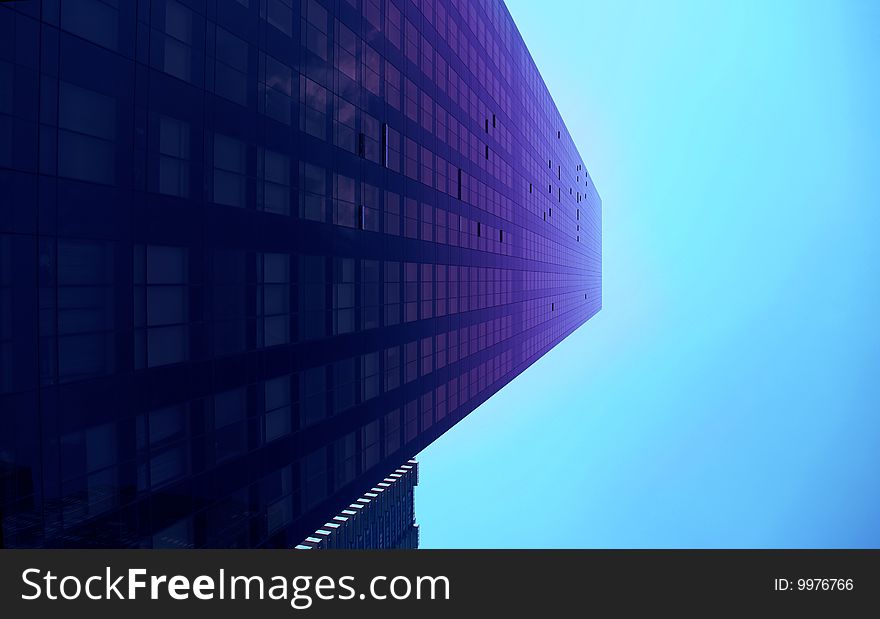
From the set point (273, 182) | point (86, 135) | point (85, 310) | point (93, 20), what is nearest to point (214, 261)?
point (273, 182)

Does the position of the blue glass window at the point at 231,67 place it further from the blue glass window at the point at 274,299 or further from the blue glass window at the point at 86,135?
the blue glass window at the point at 274,299

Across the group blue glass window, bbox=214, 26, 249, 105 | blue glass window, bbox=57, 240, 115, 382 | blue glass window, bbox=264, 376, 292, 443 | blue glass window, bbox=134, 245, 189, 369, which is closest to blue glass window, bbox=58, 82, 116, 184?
blue glass window, bbox=57, 240, 115, 382

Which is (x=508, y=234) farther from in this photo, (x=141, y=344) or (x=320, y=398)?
(x=141, y=344)

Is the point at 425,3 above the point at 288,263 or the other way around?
Result: above

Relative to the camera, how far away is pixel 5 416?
16688 mm

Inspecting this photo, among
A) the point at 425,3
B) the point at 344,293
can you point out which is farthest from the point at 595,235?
the point at 344,293

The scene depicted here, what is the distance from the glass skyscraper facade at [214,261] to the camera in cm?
1769

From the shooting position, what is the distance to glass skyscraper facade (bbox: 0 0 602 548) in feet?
58.0

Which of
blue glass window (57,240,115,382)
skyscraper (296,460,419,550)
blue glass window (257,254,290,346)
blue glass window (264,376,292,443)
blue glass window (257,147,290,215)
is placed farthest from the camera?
skyscraper (296,460,419,550)

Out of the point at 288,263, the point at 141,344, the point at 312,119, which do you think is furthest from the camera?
the point at 312,119

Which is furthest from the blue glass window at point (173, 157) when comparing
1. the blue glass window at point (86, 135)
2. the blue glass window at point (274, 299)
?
the blue glass window at point (274, 299)

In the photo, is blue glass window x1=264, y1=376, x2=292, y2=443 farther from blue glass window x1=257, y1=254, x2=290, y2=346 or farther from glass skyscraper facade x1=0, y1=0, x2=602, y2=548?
blue glass window x1=257, y1=254, x2=290, y2=346

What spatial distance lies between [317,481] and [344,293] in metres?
12.4

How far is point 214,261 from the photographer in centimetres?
2473
